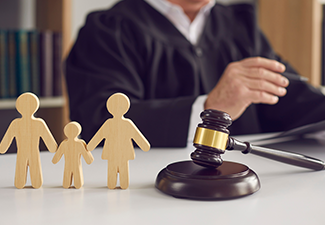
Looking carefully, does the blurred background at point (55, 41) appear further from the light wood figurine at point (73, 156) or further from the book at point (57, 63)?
the light wood figurine at point (73, 156)

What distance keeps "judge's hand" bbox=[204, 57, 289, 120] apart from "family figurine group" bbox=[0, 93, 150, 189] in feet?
1.70

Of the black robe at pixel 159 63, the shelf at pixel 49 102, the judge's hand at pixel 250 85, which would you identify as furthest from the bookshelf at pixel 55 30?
the judge's hand at pixel 250 85

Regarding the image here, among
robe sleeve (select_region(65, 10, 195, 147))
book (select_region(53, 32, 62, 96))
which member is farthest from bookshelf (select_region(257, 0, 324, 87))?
book (select_region(53, 32, 62, 96))

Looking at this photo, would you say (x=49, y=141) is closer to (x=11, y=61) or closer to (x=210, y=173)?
(x=210, y=173)

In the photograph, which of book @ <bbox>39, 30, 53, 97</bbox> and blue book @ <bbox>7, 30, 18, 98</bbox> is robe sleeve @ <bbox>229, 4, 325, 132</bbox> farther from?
blue book @ <bbox>7, 30, 18, 98</bbox>

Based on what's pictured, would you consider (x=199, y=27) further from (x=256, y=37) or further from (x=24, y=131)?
(x=24, y=131)

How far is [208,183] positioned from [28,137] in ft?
0.83

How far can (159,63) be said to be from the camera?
1227 millimetres

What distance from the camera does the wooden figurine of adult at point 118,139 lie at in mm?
444

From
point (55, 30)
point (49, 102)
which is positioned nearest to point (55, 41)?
point (55, 30)

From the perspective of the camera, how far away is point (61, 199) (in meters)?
0.42

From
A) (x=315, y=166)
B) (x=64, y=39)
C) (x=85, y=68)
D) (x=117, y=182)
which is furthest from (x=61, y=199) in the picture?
(x=64, y=39)

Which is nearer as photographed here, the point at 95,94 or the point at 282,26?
the point at 95,94

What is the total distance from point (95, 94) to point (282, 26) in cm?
162
